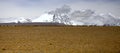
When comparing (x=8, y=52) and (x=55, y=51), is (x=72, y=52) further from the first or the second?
(x=8, y=52)

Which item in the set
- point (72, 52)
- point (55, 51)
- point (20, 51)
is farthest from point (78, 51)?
point (20, 51)

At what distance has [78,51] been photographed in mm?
20766

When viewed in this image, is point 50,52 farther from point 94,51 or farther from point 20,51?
point 94,51

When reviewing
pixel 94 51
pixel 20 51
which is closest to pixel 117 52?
pixel 94 51

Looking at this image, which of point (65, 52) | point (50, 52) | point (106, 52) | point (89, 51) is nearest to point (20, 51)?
point (50, 52)

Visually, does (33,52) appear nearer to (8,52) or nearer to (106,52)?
(8,52)

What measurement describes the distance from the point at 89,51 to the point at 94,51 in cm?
48

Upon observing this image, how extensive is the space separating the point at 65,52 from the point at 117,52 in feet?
15.8

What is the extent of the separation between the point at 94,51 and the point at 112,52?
1693 mm

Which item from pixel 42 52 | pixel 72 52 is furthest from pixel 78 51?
pixel 42 52

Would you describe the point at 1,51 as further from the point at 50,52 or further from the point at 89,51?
the point at 89,51

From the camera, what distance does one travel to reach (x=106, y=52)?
20266 millimetres

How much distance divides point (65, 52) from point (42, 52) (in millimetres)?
2121

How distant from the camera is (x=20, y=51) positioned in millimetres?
20578
